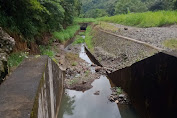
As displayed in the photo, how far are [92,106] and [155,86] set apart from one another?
296 centimetres

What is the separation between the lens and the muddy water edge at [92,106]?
5.94 meters

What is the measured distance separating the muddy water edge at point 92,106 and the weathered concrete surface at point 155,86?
0.63 m

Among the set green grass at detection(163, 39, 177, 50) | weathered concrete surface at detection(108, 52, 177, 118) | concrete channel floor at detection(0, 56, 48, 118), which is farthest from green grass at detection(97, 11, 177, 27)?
concrete channel floor at detection(0, 56, 48, 118)

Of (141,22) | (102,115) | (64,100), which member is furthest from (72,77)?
(141,22)

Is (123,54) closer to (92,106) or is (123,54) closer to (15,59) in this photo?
(92,106)

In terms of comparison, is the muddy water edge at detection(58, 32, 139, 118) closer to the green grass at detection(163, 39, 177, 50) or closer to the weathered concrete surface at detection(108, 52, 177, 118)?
the weathered concrete surface at detection(108, 52, 177, 118)

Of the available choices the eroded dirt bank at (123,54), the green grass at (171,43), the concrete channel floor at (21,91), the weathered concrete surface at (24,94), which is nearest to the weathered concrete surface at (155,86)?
the eroded dirt bank at (123,54)

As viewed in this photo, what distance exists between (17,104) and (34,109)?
300 mm

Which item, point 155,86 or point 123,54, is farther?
point 123,54

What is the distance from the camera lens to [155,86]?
4.30 meters

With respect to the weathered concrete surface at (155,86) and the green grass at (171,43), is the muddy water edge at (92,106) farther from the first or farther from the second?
the green grass at (171,43)

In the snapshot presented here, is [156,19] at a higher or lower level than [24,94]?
higher

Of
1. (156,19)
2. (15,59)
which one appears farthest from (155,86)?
(156,19)

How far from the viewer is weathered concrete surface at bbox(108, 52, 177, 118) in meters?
3.64
